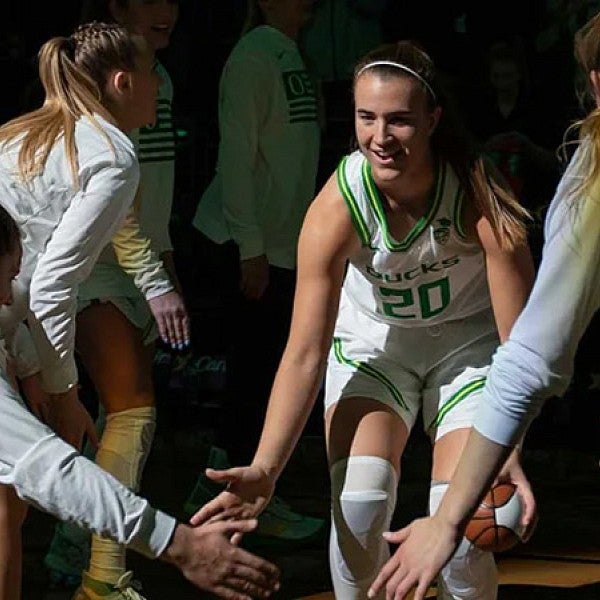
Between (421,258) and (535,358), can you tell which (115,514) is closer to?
(535,358)

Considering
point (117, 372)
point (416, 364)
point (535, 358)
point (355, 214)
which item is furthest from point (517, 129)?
point (535, 358)

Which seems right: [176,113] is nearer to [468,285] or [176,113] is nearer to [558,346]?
[468,285]

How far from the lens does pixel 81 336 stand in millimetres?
6309

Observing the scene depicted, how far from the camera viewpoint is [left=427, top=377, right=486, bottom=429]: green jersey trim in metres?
5.31

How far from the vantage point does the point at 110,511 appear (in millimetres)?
4188

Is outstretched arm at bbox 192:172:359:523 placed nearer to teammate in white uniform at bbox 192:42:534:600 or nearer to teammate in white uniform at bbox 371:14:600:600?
teammate in white uniform at bbox 192:42:534:600

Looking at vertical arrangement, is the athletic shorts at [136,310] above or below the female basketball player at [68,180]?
below

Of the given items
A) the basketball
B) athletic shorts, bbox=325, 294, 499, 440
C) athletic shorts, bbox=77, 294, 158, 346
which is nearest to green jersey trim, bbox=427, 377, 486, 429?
athletic shorts, bbox=325, 294, 499, 440

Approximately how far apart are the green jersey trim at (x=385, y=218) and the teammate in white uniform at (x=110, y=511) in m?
1.23

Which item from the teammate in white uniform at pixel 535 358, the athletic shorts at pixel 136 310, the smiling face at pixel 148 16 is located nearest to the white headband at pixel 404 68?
the athletic shorts at pixel 136 310

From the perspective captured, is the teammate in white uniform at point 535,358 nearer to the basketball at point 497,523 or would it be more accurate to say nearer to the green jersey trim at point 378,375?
the basketball at point 497,523

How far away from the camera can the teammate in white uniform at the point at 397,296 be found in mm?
5211

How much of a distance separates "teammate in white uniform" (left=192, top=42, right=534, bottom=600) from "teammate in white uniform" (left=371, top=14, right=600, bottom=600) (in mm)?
1280

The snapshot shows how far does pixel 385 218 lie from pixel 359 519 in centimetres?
80
